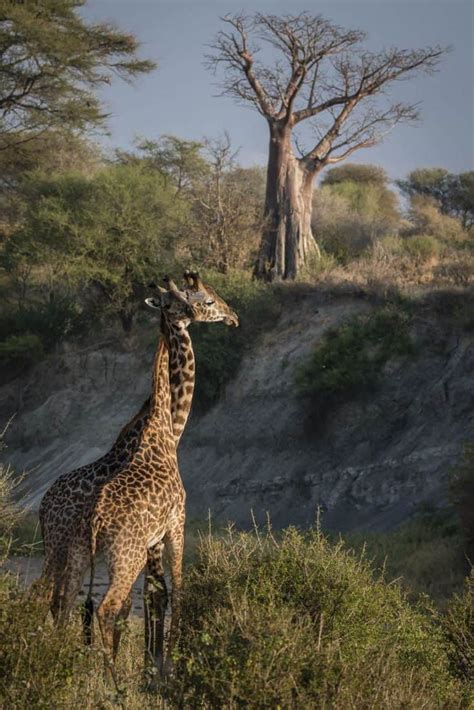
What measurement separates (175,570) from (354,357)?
1561cm

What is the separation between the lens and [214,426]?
2595cm

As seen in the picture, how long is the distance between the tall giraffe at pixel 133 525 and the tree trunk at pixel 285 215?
22258 mm

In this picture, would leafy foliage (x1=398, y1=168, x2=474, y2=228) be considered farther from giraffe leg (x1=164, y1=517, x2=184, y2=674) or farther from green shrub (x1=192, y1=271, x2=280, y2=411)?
giraffe leg (x1=164, y1=517, x2=184, y2=674)

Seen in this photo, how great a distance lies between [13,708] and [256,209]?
26682 millimetres

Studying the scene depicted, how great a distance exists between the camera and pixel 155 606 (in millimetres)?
8703

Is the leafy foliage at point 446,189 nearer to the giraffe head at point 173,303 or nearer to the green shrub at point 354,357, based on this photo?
the green shrub at point 354,357

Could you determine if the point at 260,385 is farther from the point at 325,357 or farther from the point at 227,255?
the point at 227,255

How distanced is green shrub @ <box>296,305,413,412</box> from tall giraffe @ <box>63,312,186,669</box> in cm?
1460

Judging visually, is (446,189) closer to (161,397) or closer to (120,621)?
(161,397)

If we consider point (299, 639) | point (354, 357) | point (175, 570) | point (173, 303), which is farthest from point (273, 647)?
point (354, 357)

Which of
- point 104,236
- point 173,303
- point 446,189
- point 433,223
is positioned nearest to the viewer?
point 173,303

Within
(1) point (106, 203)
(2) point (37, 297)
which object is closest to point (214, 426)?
(1) point (106, 203)

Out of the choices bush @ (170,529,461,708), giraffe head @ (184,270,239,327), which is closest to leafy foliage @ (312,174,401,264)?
giraffe head @ (184,270,239,327)

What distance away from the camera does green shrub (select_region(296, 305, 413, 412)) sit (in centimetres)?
2356
